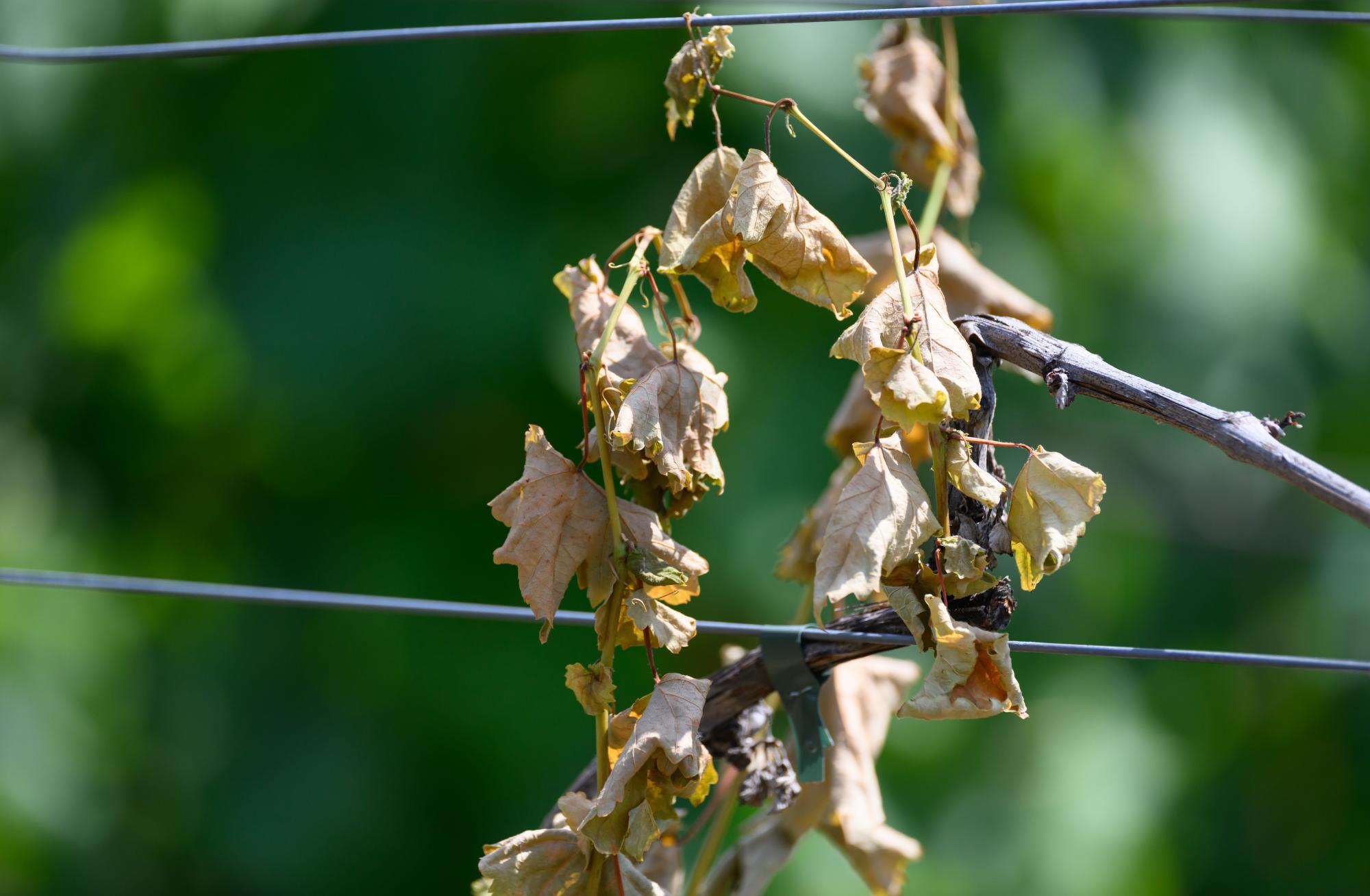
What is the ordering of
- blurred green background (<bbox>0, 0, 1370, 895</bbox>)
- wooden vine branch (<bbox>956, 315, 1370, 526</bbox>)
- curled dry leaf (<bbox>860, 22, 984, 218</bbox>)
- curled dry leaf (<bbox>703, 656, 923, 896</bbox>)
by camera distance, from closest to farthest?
wooden vine branch (<bbox>956, 315, 1370, 526</bbox>) < curled dry leaf (<bbox>703, 656, 923, 896</bbox>) < curled dry leaf (<bbox>860, 22, 984, 218</bbox>) < blurred green background (<bbox>0, 0, 1370, 895</bbox>)

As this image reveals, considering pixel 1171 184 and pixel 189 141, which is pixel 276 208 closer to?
pixel 189 141

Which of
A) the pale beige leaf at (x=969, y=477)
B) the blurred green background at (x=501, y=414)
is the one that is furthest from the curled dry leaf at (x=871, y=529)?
the blurred green background at (x=501, y=414)

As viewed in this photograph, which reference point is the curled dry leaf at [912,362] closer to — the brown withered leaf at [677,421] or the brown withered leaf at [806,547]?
the brown withered leaf at [677,421]

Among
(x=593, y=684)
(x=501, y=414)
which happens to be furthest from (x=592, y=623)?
(x=501, y=414)

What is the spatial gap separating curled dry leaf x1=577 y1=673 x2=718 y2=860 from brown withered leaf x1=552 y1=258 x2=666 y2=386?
4.6 inches

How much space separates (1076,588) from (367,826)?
3.38 ft

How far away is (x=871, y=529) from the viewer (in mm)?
370

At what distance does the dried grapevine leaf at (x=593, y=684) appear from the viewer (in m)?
0.40

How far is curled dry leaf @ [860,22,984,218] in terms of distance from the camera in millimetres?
704

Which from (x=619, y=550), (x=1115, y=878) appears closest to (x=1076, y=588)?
(x=1115, y=878)

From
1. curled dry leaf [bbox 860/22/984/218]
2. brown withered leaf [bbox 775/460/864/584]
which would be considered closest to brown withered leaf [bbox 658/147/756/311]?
brown withered leaf [bbox 775/460/864/584]

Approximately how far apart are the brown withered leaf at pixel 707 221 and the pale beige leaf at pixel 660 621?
0.11 m

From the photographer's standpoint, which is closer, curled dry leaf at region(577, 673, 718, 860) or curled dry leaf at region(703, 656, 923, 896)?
curled dry leaf at region(577, 673, 718, 860)

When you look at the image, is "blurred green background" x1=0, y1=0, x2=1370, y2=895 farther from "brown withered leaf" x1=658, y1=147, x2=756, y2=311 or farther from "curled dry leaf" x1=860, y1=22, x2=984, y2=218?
"brown withered leaf" x1=658, y1=147, x2=756, y2=311
